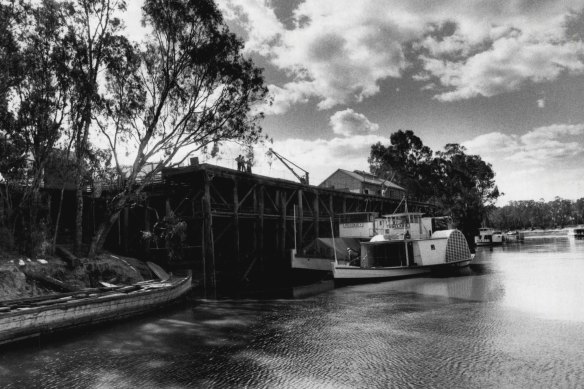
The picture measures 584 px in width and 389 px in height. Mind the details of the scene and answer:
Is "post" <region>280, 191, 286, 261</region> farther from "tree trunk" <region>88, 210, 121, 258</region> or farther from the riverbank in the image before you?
"tree trunk" <region>88, 210, 121, 258</region>

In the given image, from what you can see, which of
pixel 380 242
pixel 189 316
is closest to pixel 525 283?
pixel 380 242

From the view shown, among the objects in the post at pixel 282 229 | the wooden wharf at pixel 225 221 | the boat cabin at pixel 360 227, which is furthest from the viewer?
the boat cabin at pixel 360 227

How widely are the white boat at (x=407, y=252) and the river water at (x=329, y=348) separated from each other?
791 cm

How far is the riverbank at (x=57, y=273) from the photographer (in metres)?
15.3

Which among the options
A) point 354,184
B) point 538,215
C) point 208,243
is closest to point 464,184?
point 354,184

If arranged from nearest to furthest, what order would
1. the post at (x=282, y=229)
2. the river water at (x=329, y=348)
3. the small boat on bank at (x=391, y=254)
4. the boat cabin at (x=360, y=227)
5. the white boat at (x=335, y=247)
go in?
the river water at (x=329, y=348)
the small boat on bank at (x=391, y=254)
the white boat at (x=335, y=247)
the post at (x=282, y=229)
the boat cabin at (x=360, y=227)

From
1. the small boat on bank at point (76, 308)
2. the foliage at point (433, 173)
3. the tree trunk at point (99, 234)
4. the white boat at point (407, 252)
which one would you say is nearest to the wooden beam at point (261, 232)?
the white boat at point (407, 252)

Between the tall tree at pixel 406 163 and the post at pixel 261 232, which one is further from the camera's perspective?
the tall tree at pixel 406 163

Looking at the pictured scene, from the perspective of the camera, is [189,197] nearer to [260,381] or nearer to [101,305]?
[101,305]

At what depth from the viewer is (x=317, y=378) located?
8.01m

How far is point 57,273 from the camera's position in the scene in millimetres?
17641

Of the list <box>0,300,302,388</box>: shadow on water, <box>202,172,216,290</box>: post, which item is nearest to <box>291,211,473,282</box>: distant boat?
<box>202,172,216,290</box>: post

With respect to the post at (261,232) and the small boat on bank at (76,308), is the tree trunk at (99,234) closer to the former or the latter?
the small boat on bank at (76,308)

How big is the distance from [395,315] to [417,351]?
4.63 metres
